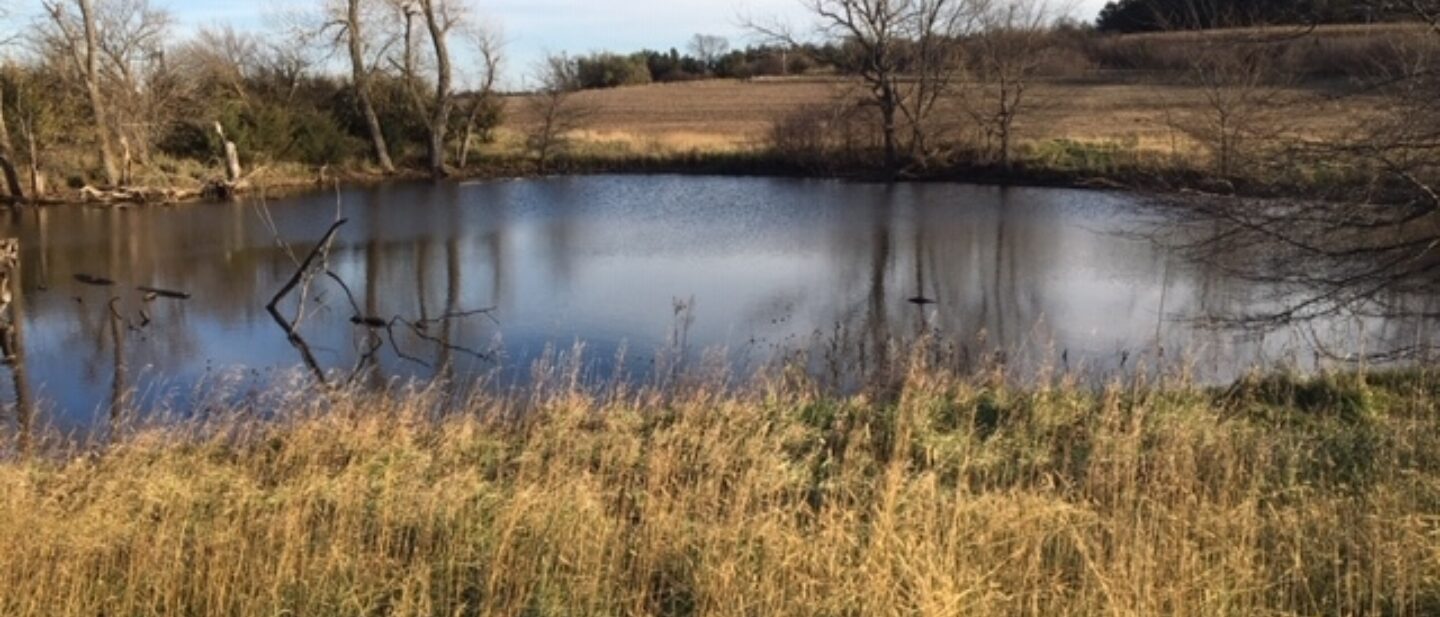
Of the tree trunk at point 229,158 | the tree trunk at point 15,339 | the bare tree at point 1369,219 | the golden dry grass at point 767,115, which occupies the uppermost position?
the golden dry grass at point 767,115

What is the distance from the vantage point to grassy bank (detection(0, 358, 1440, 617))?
3582mm

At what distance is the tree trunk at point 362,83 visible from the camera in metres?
31.3

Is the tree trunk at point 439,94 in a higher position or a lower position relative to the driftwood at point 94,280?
higher

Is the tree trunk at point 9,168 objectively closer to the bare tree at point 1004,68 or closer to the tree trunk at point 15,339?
the tree trunk at point 15,339

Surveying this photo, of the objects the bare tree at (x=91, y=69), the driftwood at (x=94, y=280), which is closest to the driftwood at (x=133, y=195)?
the bare tree at (x=91, y=69)

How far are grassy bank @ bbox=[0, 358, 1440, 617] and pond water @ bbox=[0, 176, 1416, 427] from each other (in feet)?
7.60

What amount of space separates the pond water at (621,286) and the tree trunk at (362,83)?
24.3 ft

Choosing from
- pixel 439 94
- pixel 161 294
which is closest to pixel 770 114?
pixel 439 94

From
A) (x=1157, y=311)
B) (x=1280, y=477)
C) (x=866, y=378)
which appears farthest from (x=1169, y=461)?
(x=1157, y=311)

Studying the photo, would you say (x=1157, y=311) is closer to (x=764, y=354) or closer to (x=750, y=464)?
(x=764, y=354)

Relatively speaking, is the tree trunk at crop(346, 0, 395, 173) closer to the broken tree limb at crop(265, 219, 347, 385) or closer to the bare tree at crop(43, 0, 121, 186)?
the bare tree at crop(43, 0, 121, 186)

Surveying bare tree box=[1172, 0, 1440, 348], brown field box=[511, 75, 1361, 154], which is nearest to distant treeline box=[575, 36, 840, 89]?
brown field box=[511, 75, 1361, 154]

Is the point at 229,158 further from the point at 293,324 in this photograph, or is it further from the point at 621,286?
the point at 293,324

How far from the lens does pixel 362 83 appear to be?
3128cm
